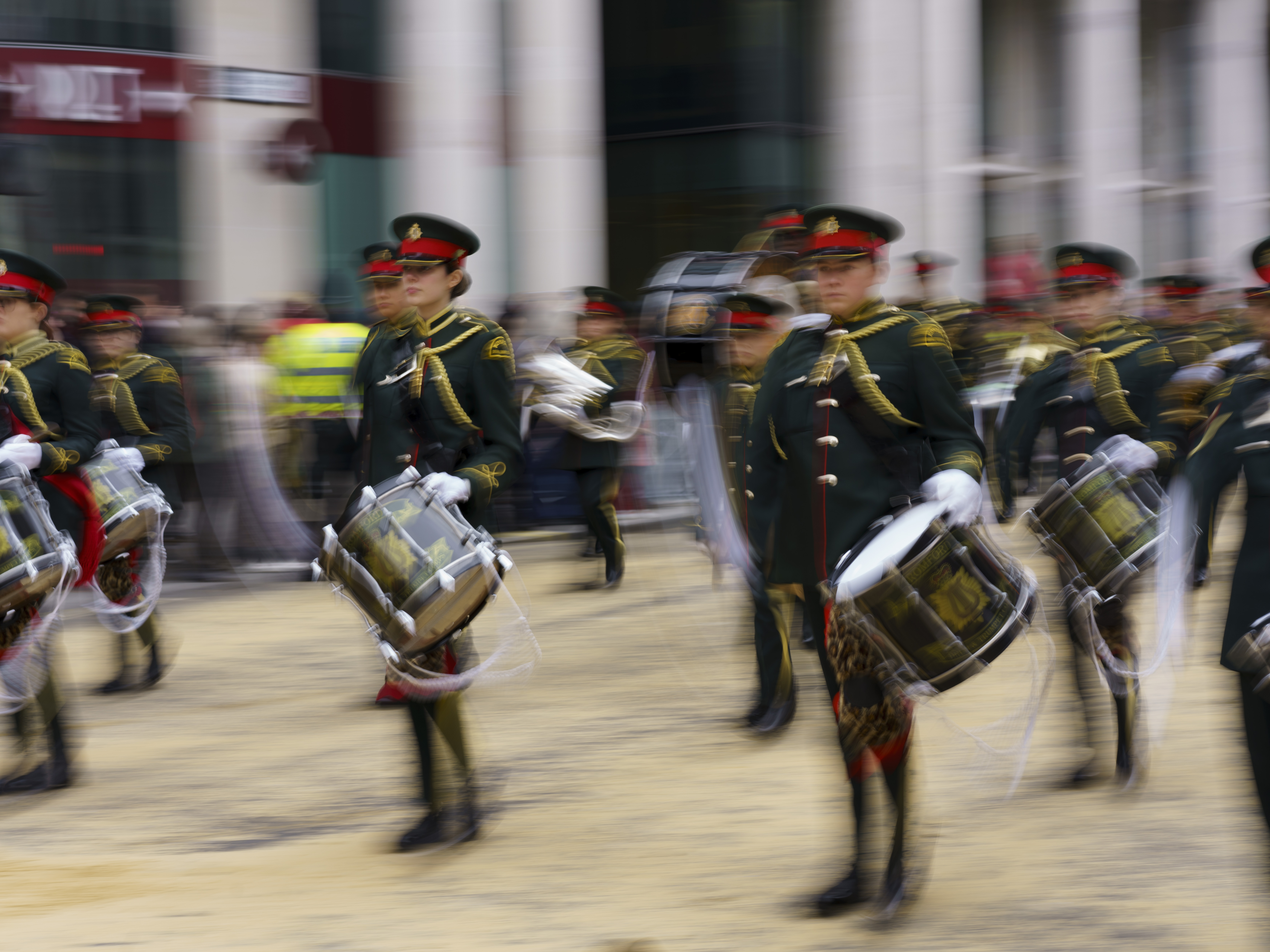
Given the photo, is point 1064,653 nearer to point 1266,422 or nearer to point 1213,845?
point 1213,845

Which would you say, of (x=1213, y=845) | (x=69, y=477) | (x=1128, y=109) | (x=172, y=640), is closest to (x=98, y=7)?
(x=172, y=640)

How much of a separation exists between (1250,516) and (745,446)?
3.44m

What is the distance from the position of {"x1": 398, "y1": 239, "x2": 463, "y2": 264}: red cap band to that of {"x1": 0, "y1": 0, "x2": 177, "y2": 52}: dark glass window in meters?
12.1

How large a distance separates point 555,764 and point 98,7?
1218cm

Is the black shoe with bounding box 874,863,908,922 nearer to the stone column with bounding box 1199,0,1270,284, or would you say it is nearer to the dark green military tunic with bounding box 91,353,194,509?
the dark green military tunic with bounding box 91,353,194,509

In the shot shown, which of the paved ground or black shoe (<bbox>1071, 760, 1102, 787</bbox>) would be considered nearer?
the paved ground

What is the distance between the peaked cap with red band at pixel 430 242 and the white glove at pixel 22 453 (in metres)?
1.61

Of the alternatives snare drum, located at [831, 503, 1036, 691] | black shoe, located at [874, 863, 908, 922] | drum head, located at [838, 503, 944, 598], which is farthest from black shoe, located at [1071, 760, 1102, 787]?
drum head, located at [838, 503, 944, 598]

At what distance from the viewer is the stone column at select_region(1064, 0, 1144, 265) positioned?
28062 millimetres

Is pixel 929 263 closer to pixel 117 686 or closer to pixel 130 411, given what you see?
pixel 130 411

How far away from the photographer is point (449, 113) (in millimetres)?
15984

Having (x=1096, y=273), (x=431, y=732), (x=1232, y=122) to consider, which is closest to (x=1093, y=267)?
(x=1096, y=273)

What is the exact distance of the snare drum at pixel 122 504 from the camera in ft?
25.4

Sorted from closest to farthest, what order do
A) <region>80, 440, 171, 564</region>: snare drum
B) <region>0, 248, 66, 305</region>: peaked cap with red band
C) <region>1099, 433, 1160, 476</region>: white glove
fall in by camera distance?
1. <region>1099, 433, 1160, 476</region>: white glove
2. <region>0, 248, 66, 305</region>: peaked cap with red band
3. <region>80, 440, 171, 564</region>: snare drum
